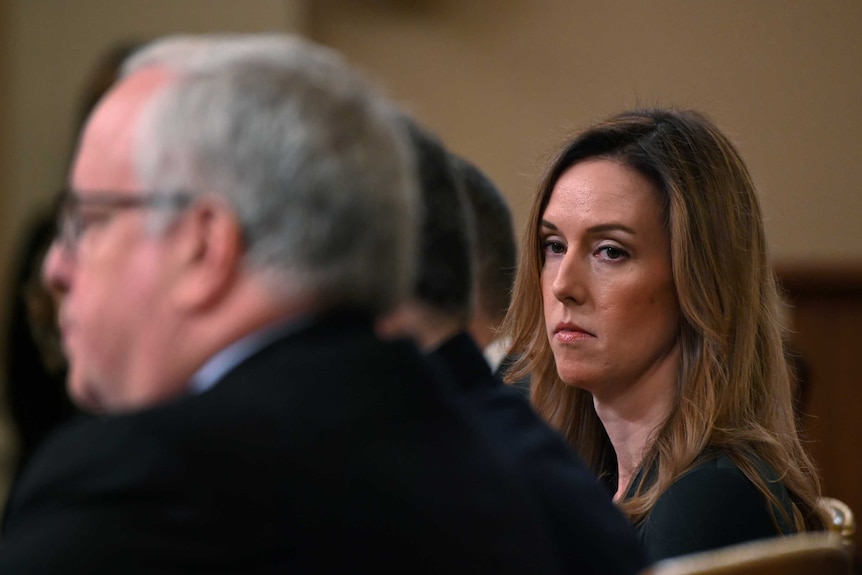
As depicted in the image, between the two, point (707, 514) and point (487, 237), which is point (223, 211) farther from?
point (707, 514)

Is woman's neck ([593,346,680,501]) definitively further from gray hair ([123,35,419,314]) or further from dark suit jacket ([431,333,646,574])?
gray hair ([123,35,419,314])

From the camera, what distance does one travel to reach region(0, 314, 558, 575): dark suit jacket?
3.40ft

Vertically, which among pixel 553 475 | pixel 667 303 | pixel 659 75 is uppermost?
pixel 553 475

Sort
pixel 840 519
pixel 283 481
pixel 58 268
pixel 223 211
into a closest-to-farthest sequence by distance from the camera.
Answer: pixel 283 481 → pixel 223 211 → pixel 58 268 → pixel 840 519

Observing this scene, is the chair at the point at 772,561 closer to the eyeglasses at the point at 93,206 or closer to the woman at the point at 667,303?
the eyeglasses at the point at 93,206

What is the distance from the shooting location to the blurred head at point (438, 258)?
151 centimetres

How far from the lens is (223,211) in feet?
3.83

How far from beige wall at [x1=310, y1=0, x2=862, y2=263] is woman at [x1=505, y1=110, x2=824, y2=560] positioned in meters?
4.47

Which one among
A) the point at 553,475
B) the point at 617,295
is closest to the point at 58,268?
the point at 553,475

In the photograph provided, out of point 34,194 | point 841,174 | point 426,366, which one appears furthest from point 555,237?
point 841,174

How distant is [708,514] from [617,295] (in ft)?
1.75

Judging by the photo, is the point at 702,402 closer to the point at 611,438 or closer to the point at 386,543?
the point at 611,438

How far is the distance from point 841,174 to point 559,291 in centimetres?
514

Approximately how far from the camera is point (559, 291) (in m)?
2.54
